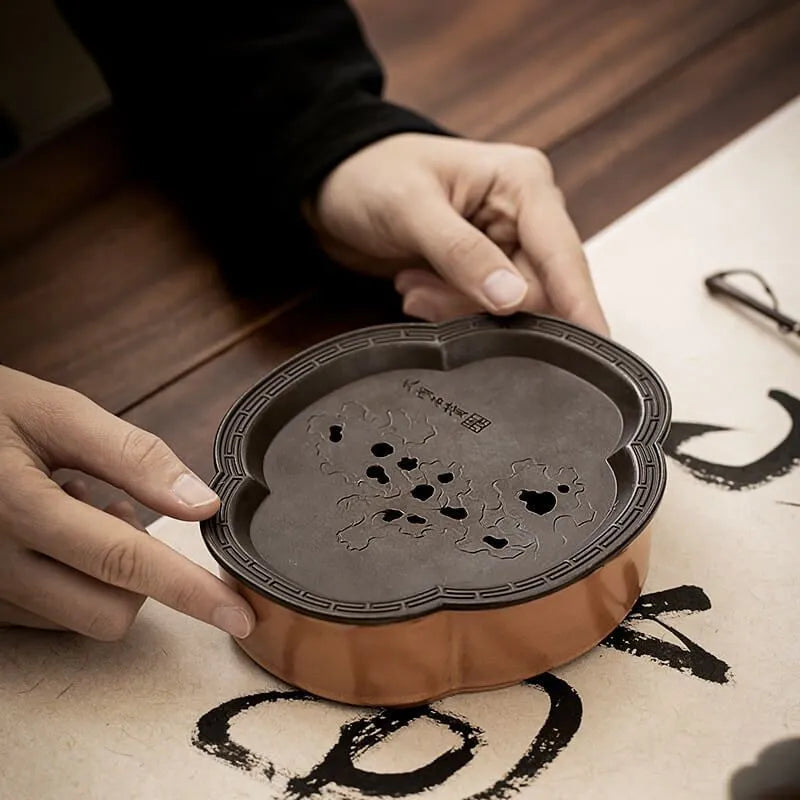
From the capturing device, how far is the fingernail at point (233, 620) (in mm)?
758

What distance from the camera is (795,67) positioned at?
1.32m

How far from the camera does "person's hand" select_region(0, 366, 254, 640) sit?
0.76 metres

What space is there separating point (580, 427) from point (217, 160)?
53 centimetres

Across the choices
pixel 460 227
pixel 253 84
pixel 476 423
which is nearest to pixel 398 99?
pixel 253 84

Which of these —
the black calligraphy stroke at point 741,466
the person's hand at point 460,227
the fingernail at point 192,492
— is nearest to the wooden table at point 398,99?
the person's hand at point 460,227

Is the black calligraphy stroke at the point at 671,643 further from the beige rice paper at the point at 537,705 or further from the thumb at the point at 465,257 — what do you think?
the thumb at the point at 465,257

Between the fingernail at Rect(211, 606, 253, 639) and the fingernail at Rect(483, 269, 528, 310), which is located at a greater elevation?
the fingernail at Rect(211, 606, 253, 639)

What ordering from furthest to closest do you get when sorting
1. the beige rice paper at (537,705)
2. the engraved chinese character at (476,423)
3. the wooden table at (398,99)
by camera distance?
the wooden table at (398,99) < the engraved chinese character at (476,423) < the beige rice paper at (537,705)

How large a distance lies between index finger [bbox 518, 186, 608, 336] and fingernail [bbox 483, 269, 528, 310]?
0.13 feet

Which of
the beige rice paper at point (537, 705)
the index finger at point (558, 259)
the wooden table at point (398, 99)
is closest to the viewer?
the beige rice paper at point (537, 705)

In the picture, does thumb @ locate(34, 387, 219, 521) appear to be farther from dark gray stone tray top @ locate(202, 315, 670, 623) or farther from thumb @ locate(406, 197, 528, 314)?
thumb @ locate(406, 197, 528, 314)

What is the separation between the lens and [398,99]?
4.43 feet

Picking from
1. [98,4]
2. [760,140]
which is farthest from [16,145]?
[760,140]

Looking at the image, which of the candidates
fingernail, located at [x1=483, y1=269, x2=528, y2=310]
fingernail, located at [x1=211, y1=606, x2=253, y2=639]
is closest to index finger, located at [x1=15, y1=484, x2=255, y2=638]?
fingernail, located at [x1=211, y1=606, x2=253, y2=639]
